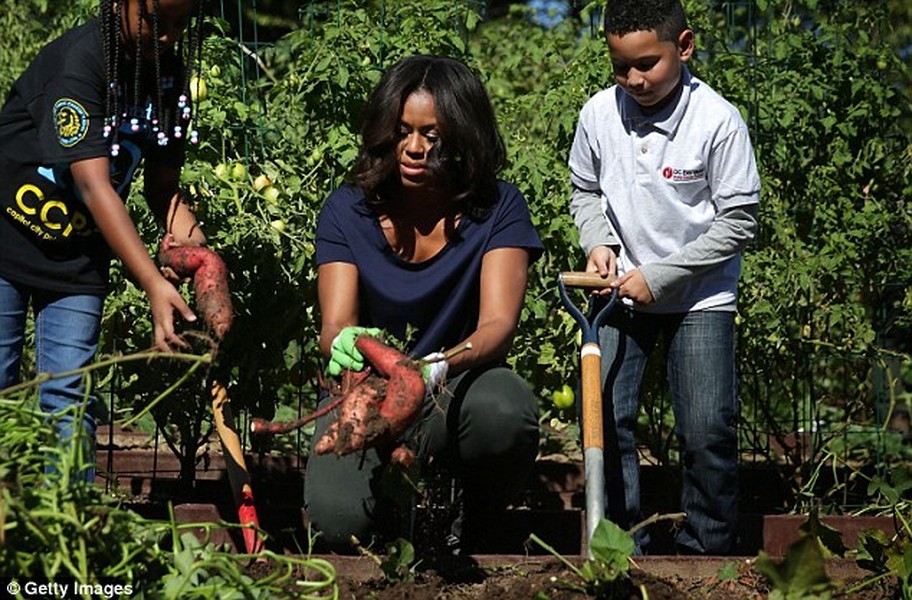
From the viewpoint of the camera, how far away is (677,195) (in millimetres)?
3594

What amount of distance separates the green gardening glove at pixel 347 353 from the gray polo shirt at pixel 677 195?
813mm

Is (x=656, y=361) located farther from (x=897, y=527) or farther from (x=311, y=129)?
(x=311, y=129)

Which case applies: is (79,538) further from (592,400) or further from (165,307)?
(592,400)

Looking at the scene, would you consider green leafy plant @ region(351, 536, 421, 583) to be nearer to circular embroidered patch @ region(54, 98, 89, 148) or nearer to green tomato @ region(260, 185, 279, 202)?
A: circular embroidered patch @ region(54, 98, 89, 148)

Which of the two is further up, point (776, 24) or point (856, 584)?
point (776, 24)

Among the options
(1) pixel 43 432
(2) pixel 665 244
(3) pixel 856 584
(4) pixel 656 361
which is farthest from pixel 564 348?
(1) pixel 43 432

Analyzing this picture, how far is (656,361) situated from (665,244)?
2.21ft

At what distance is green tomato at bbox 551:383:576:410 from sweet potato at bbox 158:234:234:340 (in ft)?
4.03

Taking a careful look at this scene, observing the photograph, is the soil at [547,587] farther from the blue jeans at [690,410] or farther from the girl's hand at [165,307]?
the girl's hand at [165,307]

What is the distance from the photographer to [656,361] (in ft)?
13.7

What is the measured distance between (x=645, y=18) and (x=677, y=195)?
44cm

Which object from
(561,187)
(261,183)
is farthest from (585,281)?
(261,183)

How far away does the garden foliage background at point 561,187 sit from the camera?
395 cm

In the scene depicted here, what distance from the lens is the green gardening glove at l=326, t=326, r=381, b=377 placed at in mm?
2974
